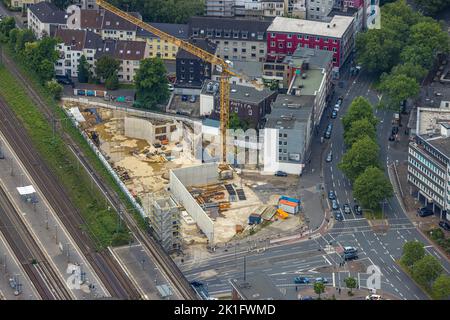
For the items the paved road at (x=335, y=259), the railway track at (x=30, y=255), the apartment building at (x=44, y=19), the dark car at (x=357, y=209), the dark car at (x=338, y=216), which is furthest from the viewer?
the apartment building at (x=44, y=19)

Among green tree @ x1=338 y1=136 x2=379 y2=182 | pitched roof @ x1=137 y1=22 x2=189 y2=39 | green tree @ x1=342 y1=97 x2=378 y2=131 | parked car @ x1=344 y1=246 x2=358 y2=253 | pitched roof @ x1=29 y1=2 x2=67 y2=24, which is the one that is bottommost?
parked car @ x1=344 y1=246 x2=358 y2=253

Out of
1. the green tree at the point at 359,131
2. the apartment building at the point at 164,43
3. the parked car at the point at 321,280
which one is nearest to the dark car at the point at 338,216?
the parked car at the point at 321,280

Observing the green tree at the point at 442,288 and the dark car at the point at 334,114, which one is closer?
the green tree at the point at 442,288

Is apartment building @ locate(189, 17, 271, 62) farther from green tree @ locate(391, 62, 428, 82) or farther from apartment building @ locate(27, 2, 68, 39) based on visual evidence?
green tree @ locate(391, 62, 428, 82)

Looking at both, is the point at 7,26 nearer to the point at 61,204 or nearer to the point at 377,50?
the point at 61,204

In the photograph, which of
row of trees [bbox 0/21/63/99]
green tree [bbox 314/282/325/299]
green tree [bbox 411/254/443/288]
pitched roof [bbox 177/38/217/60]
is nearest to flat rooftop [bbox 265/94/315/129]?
pitched roof [bbox 177/38/217/60]

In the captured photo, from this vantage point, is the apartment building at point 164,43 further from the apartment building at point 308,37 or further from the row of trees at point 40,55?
the row of trees at point 40,55

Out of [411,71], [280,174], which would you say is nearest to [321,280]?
[280,174]
